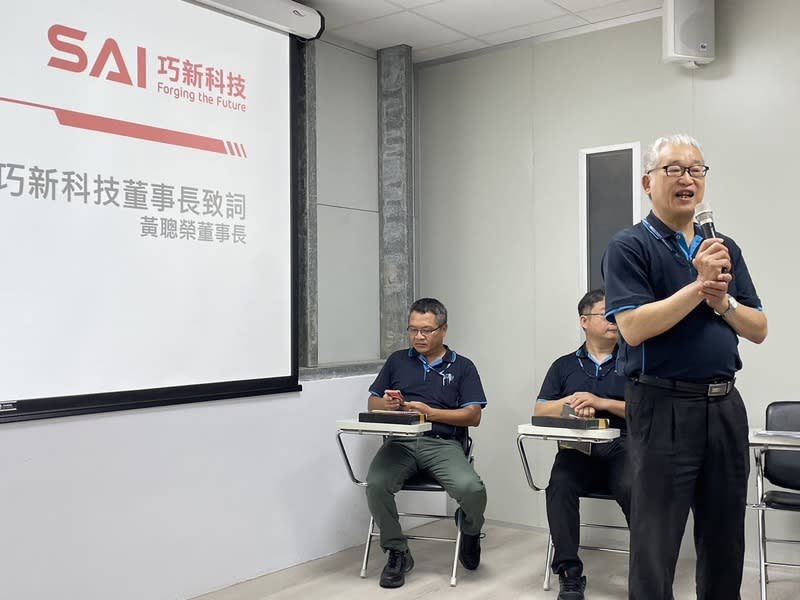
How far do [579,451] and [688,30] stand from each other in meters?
2.15

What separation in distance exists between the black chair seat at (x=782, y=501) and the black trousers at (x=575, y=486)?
586 millimetres

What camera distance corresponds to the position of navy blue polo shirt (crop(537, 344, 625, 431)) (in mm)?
4012

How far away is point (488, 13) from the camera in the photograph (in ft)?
15.3

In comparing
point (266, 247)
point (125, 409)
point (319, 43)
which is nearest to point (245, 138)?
point (266, 247)

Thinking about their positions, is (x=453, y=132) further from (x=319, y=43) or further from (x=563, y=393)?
(x=563, y=393)

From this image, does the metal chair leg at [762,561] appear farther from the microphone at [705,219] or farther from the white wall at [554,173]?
the microphone at [705,219]

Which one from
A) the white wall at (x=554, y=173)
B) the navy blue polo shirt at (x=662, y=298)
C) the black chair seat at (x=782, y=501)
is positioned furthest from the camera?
the white wall at (x=554, y=173)

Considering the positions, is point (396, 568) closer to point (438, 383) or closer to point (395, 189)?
point (438, 383)

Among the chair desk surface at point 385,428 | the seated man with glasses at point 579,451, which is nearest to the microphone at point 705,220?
the seated man with glasses at point 579,451

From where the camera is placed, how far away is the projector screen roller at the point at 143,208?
3.25m

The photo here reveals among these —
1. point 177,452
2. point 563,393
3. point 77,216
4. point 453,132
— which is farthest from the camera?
point 453,132

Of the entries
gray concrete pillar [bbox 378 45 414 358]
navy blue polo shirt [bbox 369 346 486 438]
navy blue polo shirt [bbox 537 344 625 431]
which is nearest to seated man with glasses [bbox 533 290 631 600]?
navy blue polo shirt [bbox 537 344 625 431]

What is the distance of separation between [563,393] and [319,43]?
243 centimetres

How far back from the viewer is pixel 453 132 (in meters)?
5.37
